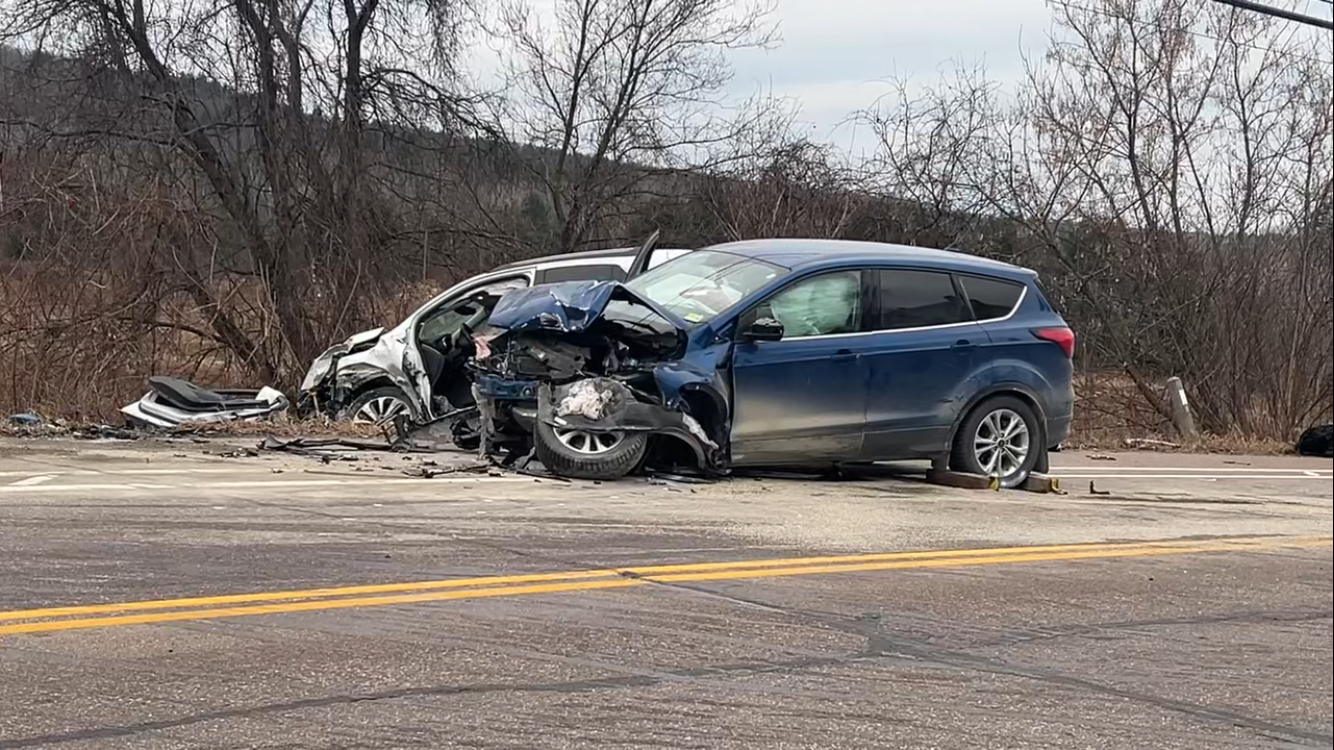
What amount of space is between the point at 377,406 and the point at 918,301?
16.9ft

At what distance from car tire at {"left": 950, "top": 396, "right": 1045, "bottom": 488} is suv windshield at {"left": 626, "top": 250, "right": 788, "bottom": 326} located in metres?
1.99

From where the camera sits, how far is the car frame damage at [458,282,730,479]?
30.3 feet

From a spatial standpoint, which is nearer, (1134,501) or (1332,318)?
(1134,501)

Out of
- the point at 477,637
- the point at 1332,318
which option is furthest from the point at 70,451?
the point at 1332,318

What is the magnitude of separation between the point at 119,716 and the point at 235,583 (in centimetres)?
171

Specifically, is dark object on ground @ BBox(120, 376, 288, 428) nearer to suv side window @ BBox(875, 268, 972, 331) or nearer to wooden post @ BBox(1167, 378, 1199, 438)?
suv side window @ BBox(875, 268, 972, 331)

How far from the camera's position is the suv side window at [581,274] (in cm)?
1190

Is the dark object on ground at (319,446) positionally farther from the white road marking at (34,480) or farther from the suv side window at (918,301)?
the suv side window at (918,301)

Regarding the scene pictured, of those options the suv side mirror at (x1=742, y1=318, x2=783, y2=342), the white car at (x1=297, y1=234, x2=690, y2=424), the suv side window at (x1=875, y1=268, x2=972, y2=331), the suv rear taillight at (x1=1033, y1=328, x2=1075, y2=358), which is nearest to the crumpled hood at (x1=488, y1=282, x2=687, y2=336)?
the suv side mirror at (x1=742, y1=318, x2=783, y2=342)

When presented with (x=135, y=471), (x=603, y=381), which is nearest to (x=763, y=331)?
(x=603, y=381)

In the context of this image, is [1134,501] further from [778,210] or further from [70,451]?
[778,210]

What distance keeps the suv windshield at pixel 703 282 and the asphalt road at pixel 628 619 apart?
146 centimetres

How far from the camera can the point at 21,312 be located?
14.2 meters

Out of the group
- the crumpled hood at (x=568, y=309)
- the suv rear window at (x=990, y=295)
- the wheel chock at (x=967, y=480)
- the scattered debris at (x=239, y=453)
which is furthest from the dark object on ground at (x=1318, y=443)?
the scattered debris at (x=239, y=453)
